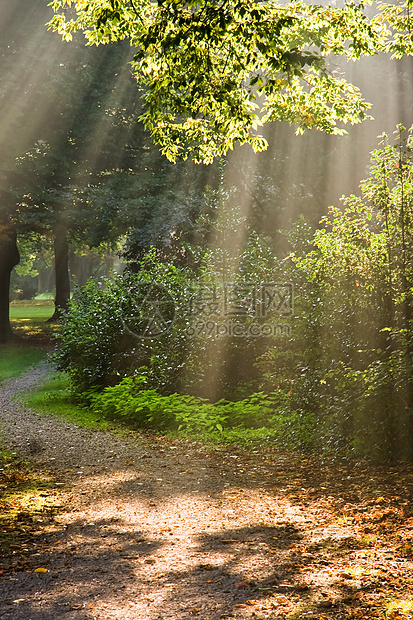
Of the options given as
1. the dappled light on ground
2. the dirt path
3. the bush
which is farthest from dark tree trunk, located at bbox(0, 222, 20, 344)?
the dappled light on ground

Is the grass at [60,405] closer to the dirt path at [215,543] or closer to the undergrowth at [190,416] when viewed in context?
the undergrowth at [190,416]

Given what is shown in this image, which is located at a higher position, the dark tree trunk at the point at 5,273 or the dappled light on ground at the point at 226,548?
the dark tree trunk at the point at 5,273

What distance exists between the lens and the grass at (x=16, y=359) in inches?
744

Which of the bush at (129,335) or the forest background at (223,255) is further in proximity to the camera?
the bush at (129,335)

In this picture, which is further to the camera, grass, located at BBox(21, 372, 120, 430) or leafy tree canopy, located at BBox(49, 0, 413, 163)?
grass, located at BBox(21, 372, 120, 430)

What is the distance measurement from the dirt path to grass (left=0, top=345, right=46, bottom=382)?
40.2 ft

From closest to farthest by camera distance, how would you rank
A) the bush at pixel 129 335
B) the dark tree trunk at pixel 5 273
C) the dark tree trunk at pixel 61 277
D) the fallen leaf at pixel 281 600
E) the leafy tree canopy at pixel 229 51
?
the fallen leaf at pixel 281 600, the leafy tree canopy at pixel 229 51, the bush at pixel 129 335, the dark tree trunk at pixel 5 273, the dark tree trunk at pixel 61 277

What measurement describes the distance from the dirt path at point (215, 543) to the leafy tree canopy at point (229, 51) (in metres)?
4.73

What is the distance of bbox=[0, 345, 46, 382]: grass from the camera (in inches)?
744

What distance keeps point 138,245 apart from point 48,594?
1923cm

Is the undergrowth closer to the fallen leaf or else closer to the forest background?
the forest background

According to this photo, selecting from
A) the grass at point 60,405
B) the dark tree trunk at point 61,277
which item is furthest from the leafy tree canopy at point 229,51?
the dark tree trunk at point 61,277

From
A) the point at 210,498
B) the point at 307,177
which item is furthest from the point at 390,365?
the point at 307,177

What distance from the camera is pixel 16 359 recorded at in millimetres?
21359
